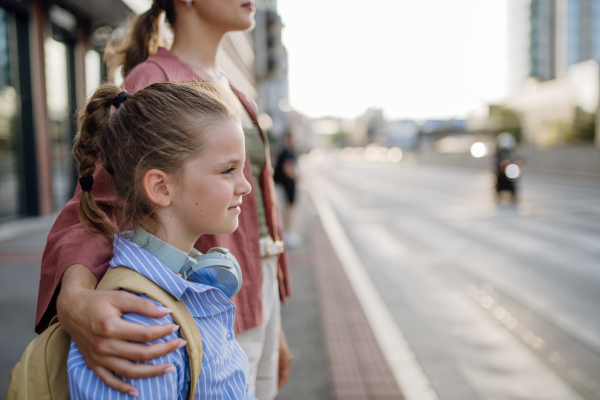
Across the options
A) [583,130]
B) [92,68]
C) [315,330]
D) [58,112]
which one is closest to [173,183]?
[315,330]

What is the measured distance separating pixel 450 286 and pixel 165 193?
512cm

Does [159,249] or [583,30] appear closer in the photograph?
[159,249]

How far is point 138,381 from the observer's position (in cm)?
87

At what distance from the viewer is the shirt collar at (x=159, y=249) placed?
106cm

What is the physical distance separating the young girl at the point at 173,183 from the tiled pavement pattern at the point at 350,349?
212cm

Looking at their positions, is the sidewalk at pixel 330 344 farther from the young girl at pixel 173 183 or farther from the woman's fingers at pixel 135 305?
the woman's fingers at pixel 135 305

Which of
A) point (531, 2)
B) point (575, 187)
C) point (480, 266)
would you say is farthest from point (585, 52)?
point (480, 266)

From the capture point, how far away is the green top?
161 centimetres

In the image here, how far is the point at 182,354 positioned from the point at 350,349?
2961 millimetres

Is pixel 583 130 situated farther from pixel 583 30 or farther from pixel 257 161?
pixel 257 161

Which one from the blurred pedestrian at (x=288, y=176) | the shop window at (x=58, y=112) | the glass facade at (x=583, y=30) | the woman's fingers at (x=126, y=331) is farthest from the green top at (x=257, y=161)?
the glass facade at (x=583, y=30)

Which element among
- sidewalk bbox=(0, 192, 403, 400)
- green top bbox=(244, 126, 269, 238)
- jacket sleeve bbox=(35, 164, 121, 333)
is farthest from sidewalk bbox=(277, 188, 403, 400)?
jacket sleeve bbox=(35, 164, 121, 333)

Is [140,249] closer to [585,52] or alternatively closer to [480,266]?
[480,266]

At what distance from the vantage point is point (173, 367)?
0.88 m
